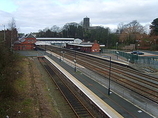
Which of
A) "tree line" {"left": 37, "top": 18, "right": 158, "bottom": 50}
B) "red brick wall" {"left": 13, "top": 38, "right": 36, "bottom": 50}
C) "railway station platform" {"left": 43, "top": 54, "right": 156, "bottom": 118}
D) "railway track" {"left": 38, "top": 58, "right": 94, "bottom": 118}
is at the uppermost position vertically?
"tree line" {"left": 37, "top": 18, "right": 158, "bottom": 50}

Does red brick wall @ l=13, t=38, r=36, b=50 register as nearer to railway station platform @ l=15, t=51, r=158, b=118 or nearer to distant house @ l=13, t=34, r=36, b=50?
distant house @ l=13, t=34, r=36, b=50

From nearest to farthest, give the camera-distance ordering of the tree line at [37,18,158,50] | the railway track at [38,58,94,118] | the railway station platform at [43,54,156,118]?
the railway station platform at [43,54,156,118] < the railway track at [38,58,94,118] < the tree line at [37,18,158,50]

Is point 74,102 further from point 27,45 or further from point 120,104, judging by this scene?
point 27,45

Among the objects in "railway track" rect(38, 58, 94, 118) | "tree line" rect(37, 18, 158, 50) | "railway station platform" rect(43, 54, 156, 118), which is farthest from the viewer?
"tree line" rect(37, 18, 158, 50)

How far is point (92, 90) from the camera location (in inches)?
790

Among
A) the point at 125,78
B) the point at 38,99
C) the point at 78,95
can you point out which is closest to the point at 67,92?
the point at 78,95

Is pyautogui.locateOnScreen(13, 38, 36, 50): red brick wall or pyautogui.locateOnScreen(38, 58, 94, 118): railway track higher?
pyautogui.locateOnScreen(13, 38, 36, 50): red brick wall

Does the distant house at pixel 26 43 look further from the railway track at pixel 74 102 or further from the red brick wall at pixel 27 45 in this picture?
the railway track at pixel 74 102

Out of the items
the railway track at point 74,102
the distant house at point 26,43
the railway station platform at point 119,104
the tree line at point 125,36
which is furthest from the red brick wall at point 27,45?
the railway station platform at point 119,104

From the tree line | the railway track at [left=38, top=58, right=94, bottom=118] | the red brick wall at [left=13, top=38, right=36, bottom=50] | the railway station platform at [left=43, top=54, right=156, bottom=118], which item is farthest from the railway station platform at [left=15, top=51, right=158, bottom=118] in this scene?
the red brick wall at [left=13, top=38, right=36, bottom=50]

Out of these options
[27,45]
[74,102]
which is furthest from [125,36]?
[74,102]

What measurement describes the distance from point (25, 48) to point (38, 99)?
5724cm

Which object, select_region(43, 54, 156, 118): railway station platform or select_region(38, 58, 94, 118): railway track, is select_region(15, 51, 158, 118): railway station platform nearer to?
select_region(43, 54, 156, 118): railway station platform

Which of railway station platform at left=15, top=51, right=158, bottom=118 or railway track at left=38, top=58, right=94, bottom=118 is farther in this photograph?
railway track at left=38, top=58, right=94, bottom=118
